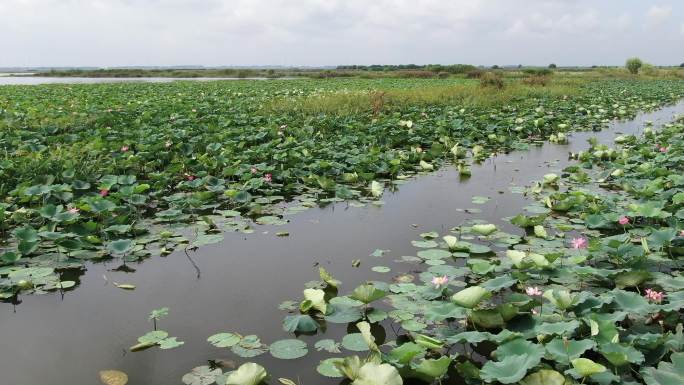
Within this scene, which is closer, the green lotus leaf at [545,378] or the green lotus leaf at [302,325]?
the green lotus leaf at [545,378]

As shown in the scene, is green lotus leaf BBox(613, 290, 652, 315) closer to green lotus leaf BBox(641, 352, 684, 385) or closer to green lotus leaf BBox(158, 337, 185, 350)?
green lotus leaf BBox(641, 352, 684, 385)

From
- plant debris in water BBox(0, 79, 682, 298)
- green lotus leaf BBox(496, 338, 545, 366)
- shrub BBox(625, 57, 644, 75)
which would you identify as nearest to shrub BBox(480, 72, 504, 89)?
plant debris in water BBox(0, 79, 682, 298)

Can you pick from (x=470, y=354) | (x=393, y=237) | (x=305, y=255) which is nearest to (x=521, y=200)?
(x=393, y=237)

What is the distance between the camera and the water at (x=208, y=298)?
1.99 m

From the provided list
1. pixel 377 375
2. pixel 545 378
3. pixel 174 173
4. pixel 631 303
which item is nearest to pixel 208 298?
pixel 377 375

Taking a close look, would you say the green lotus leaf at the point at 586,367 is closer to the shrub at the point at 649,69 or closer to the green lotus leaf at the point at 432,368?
the green lotus leaf at the point at 432,368

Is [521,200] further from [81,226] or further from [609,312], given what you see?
[81,226]

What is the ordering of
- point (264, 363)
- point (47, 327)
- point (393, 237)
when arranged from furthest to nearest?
1. point (393, 237)
2. point (47, 327)
3. point (264, 363)

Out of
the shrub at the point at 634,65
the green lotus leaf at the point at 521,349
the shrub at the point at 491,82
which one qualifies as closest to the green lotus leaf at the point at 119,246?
the green lotus leaf at the point at 521,349

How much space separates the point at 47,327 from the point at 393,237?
215 cm

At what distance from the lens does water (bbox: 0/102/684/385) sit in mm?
1987

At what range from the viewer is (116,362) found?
1996 millimetres

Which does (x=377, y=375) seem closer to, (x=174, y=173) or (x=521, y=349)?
(x=521, y=349)

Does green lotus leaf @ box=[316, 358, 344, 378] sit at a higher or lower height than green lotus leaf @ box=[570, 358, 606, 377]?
lower
